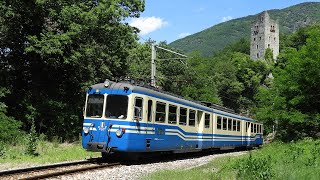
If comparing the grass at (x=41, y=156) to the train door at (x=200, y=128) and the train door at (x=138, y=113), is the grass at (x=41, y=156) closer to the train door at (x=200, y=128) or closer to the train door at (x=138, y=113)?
the train door at (x=138, y=113)

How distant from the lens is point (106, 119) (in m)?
14.4

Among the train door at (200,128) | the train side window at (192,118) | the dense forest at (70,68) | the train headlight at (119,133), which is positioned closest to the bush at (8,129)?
the dense forest at (70,68)

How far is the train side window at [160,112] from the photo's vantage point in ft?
50.7

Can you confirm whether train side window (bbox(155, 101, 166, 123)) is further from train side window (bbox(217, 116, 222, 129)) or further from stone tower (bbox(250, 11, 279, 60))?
stone tower (bbox(250, 11, 279, 60))

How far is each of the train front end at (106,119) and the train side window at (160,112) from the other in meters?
1.65

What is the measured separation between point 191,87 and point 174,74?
30.0 feet

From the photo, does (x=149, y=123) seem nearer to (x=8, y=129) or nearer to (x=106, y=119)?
(x=106, y=119)

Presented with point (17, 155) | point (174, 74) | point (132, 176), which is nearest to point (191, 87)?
point (174, 74)

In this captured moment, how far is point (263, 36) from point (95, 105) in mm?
115374

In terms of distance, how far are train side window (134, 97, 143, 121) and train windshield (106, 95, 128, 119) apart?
13.8 inches

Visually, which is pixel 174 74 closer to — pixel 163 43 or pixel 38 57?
pixel 163 43

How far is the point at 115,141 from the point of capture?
1398 cm

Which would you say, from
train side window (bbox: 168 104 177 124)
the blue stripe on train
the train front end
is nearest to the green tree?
the train front end

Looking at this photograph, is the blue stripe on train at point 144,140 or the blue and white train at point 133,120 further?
the blue and white train at point 133,120
